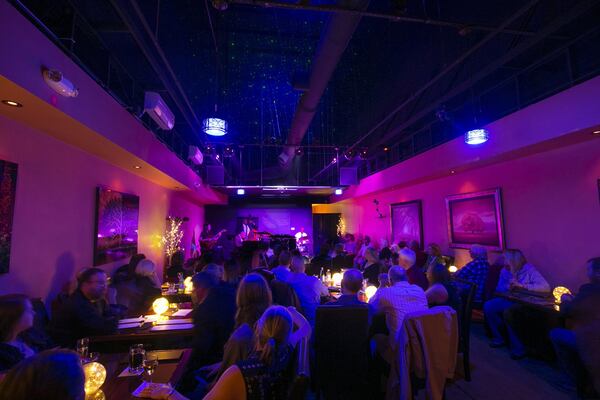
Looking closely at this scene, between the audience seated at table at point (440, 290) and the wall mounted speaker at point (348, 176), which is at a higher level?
the wall mounted speaker at point (348, 176)

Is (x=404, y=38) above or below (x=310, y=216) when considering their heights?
above

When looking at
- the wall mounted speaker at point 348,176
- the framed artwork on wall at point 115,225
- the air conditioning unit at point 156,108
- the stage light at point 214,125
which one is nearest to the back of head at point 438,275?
the stage light at point 214,125

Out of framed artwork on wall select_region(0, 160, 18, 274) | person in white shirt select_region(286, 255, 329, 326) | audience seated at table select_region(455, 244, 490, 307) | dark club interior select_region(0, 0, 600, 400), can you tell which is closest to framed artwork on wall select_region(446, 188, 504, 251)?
dark club interior select_region(0, 0, 600, 400)

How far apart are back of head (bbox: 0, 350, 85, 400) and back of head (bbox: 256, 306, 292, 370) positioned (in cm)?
87

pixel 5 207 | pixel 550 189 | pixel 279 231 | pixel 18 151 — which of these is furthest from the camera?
pixel 279 231

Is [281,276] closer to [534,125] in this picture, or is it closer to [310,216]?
[534,125]

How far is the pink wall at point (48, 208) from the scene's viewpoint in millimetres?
3088

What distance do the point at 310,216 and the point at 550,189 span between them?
11.9 m

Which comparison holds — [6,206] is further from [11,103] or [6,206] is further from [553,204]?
[553,204]

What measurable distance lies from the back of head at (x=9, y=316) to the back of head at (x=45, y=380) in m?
1.39

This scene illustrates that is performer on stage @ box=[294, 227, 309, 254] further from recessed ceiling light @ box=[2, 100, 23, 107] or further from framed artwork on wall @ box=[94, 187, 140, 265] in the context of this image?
recessed ceiling light @ box=[2, 100, 23, 107]

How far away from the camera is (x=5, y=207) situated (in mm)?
2895

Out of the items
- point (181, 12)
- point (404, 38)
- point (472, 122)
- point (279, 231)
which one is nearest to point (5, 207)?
point (181, 12)

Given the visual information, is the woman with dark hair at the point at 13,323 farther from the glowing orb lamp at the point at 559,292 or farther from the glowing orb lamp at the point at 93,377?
the glowing orb lamp at the point at 559,292
